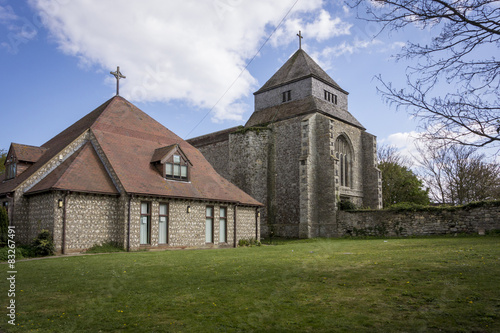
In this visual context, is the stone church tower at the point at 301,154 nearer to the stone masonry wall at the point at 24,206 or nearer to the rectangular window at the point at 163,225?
the rectangular window at the point at 163,225

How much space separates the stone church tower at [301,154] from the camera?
30402mm

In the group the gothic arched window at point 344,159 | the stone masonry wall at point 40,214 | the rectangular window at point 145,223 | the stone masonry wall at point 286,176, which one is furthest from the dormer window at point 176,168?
the gothic arched window at point 344,159

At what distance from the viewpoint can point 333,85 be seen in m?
36.4

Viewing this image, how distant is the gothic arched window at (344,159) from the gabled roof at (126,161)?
12173 millimetres

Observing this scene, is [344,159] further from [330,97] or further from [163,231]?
[163,231]

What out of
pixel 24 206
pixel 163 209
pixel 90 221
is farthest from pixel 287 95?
pixel 24 206

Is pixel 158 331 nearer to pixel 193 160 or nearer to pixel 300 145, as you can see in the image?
pixel 193 160

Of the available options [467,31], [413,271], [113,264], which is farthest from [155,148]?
[467,31]

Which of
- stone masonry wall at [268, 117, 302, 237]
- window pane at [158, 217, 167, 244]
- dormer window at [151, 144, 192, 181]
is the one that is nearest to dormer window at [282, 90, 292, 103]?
stone masonry wall at [268, 117, 302, 237]

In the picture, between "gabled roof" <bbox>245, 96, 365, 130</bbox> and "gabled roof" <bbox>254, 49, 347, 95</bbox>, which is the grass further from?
"gabled roof" <bbox>254, 49, 347, 95</bbox>

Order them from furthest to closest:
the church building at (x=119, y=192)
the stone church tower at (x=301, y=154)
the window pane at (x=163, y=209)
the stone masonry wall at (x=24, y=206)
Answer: the stone church tower at (x=301, y=154)
the window pane at (x=163, y=209)
the stone masonry wall at (x=24, y=206)
the church building at (x=119, y=192)

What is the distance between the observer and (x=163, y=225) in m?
19.9

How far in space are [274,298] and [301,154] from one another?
24.7 meters

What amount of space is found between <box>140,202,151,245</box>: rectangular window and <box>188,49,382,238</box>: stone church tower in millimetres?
13909
